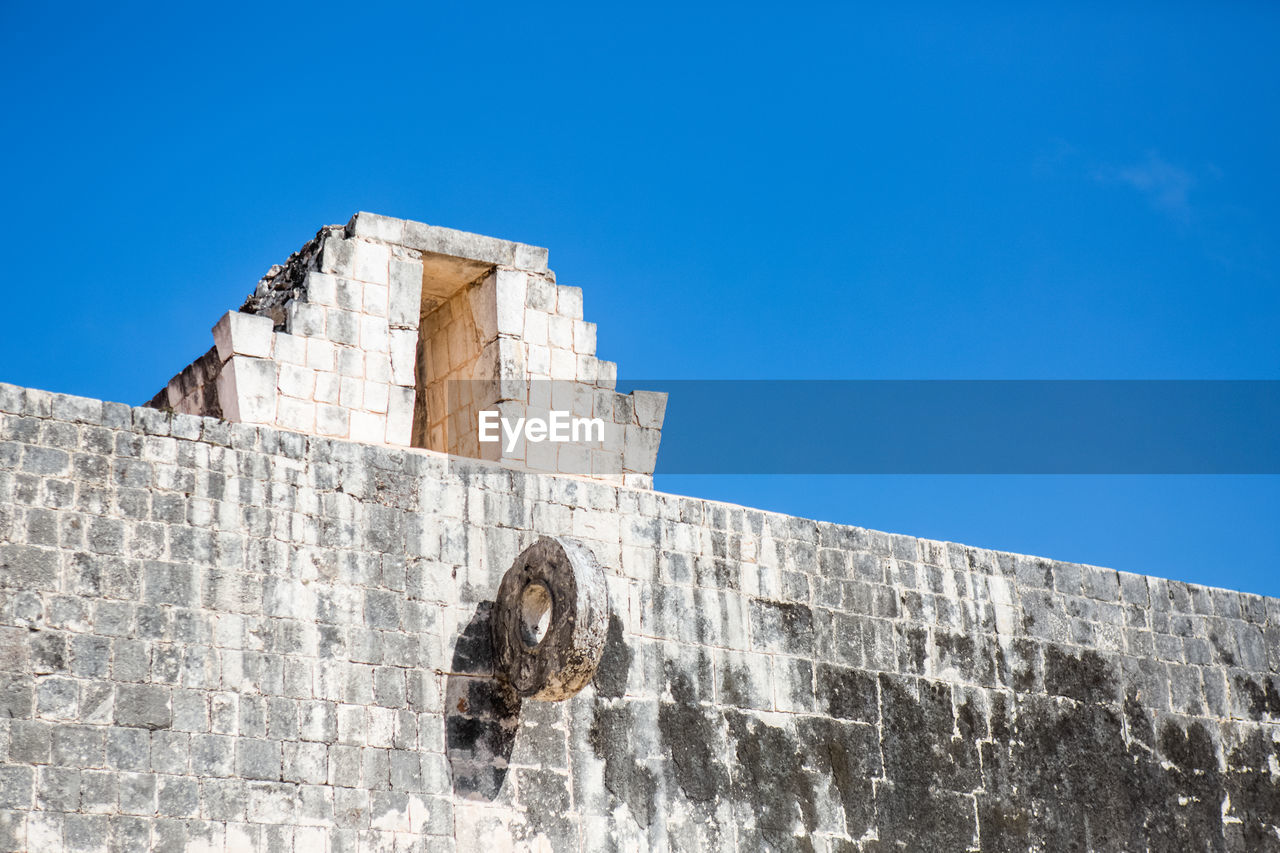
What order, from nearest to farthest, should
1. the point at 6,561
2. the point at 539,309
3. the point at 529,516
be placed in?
the point at 6,561 → the point at 529,516 → the point at 539,309

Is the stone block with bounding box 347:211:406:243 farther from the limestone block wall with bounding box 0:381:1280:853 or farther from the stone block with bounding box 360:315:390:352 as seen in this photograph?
the limestone block wall with bounding box 0:381:1280:853

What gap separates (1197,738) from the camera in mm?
12062

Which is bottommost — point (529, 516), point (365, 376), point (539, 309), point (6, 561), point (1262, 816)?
point (1262, 816)

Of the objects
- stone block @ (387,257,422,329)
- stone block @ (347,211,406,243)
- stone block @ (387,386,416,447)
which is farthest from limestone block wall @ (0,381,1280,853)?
stone block @ (347,211,406,243)

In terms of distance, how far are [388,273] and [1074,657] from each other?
5.37m

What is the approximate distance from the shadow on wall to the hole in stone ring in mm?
406

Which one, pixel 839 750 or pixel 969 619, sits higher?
pixel 969 619

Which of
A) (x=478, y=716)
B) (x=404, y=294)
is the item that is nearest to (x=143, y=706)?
(x=478, y=716)

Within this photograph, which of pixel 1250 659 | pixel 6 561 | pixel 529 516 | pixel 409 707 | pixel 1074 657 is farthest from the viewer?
pixel 1250 659

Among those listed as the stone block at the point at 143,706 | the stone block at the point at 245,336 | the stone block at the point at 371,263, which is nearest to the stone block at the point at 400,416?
the stone block at the point at 371,263

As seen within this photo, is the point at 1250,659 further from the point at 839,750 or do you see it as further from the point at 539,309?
the point at 539,309

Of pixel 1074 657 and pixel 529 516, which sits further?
pixel 1074 657

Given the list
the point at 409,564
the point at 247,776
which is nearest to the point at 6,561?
the point at 247,776

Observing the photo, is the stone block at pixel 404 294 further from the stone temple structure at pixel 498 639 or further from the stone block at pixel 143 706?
the stone block at pixel 143 706
